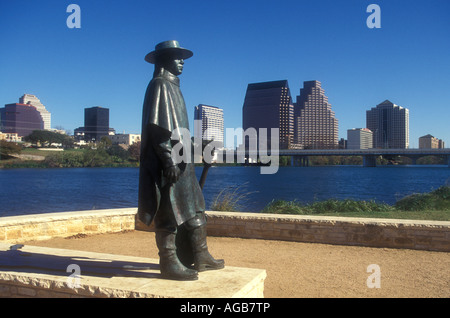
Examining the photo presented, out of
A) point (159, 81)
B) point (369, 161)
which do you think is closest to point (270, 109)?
point (369, 161)

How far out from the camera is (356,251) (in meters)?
7.32

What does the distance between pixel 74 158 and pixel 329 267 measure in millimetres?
95039

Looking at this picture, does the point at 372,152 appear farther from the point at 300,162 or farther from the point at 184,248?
the point at 184,248

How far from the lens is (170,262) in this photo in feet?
13.5

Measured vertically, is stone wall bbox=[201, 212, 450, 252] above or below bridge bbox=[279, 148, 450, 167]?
below

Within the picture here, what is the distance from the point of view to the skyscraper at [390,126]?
13850cm

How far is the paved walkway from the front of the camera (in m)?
5.07

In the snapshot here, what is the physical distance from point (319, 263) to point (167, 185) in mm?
3473

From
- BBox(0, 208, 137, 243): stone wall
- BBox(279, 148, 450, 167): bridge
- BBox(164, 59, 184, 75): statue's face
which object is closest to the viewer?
BBox(164, 59, 184, 75): statue's face

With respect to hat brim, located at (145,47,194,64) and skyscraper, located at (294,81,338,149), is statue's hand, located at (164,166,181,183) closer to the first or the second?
hat brim, located at (145,47,194,64)

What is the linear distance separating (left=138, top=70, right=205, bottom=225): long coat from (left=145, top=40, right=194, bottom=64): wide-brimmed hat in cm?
34

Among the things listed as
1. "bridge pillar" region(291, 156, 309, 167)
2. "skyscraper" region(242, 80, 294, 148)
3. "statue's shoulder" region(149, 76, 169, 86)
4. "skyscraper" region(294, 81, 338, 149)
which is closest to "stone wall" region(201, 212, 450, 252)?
"statue's shoulder" region(149, 76, 169, 86)

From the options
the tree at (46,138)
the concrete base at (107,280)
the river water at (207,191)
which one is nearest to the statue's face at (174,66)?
the concrete base at (107,280)
